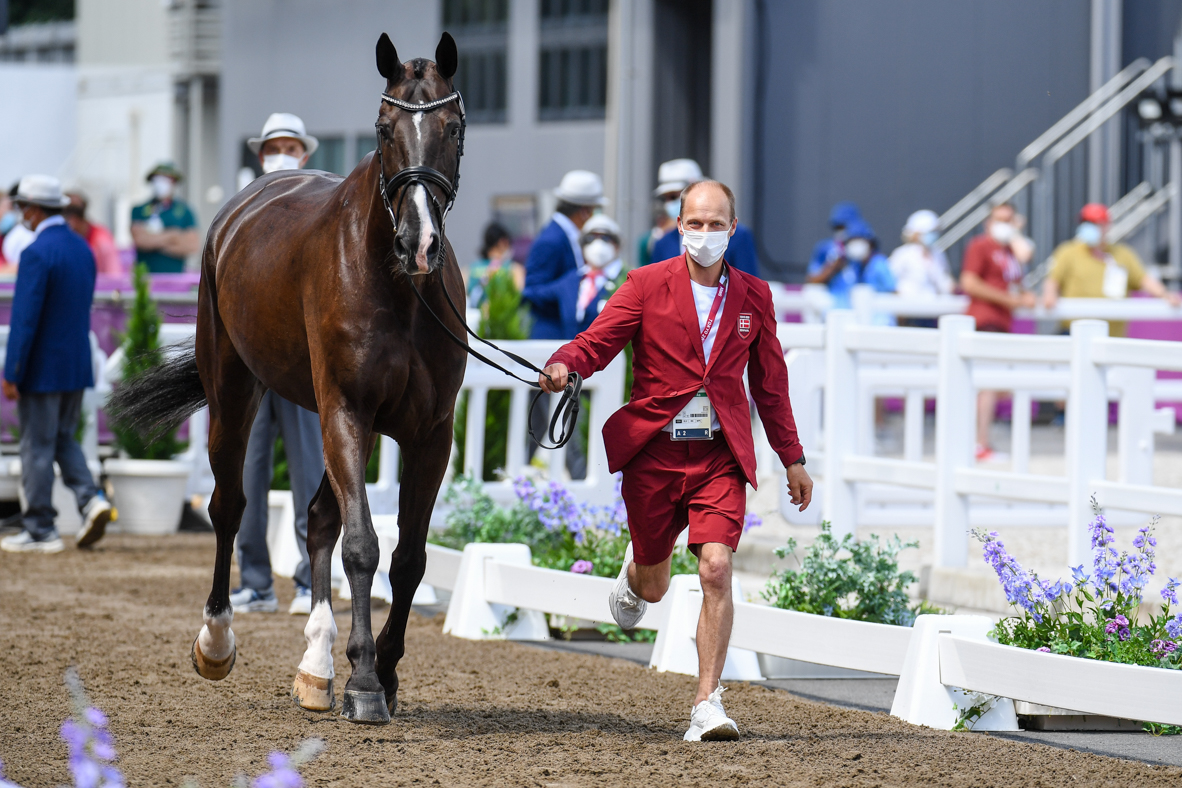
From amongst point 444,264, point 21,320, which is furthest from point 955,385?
point 21,320

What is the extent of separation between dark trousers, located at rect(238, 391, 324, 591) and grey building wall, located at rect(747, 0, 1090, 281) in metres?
14.5

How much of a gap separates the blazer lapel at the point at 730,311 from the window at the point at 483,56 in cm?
2290

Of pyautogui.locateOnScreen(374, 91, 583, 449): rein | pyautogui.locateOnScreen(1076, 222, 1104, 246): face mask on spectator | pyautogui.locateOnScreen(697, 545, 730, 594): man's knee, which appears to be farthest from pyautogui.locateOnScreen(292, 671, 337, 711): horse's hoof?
pyautogui.locateOnScreen(1076, 222, 1104, 246): face mask on spectator

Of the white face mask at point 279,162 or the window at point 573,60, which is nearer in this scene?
the white face mask at point 279,162

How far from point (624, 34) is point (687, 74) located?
21.5ft

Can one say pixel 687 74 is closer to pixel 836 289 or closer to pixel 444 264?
pixel 836 289

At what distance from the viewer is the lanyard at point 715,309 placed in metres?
5.50

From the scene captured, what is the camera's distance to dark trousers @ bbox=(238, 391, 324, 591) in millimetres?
8055

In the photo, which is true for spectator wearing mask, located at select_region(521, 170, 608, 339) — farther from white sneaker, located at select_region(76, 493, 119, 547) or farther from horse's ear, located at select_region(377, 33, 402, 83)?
horse's ear, located at select_region(377, 33, 402, 83)

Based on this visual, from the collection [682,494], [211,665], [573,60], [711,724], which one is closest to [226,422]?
[211,665]

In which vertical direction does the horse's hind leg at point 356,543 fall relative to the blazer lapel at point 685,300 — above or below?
below

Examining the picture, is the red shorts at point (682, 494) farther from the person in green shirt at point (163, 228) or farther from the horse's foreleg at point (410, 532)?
the person in green shirt at point (163, 228)

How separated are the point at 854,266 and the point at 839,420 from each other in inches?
344

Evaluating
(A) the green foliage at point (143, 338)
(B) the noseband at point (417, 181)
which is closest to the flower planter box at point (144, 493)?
(A) the green foliage at point (143, 338)
